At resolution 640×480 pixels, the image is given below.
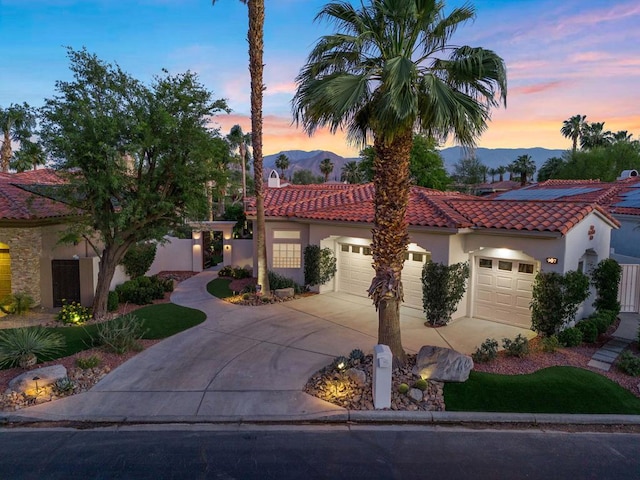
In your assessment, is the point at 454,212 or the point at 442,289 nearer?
the point at 442,289

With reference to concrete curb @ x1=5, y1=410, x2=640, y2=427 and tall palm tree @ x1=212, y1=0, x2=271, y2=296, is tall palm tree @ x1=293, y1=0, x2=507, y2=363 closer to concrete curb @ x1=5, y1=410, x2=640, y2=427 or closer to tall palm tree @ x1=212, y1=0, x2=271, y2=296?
concrete curb @ x1=5, y1=410, x2=640, y2=427

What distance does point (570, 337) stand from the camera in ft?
34.8

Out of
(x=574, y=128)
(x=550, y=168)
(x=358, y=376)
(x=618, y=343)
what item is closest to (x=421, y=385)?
(x=358, y=376)

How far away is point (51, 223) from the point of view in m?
14.7

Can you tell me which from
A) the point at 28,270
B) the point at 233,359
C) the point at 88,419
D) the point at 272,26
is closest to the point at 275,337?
the point at 233,359

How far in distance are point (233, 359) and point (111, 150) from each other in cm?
676

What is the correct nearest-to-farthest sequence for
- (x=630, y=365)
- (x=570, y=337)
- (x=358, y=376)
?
(x=358, y=376), (x=630, y=365), (x=570, y=337)

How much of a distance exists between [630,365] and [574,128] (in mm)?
63077

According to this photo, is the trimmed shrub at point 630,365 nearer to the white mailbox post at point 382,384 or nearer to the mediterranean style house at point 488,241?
the mediterranean style house at point 488,241

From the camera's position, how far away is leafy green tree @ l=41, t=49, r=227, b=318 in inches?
454

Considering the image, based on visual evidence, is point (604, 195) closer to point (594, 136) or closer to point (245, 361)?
point (245, 361)

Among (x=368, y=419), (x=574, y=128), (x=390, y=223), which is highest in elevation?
(x=574, y=128)

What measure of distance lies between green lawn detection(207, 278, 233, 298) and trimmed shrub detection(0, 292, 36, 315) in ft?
21.5

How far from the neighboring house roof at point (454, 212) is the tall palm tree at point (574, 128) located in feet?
184
